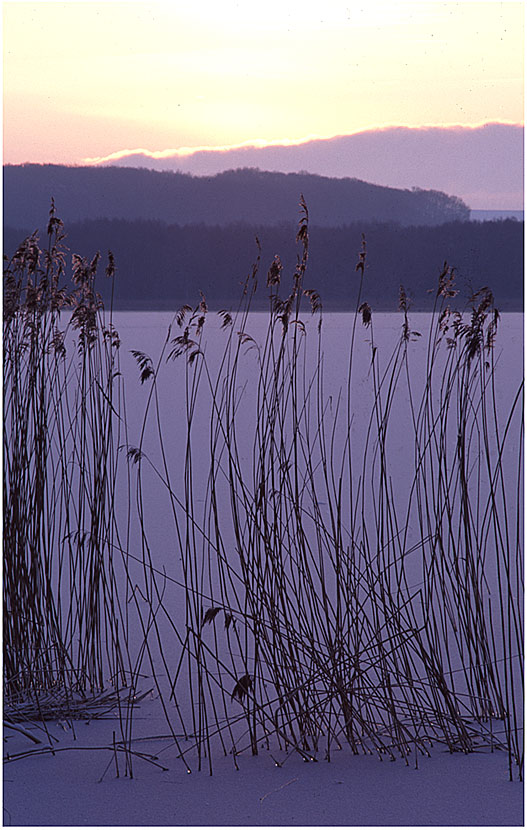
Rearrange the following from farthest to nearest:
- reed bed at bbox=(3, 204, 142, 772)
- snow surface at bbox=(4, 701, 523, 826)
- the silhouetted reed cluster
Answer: reed bed at bbox=(3, 204, 142, 772) < the silhouetted reed cluster < snow surface at bbox=(4, 701, 523, 826)

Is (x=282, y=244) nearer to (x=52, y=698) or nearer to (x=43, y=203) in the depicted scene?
(x=43, y=203)

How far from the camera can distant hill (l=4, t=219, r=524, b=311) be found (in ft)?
5.78

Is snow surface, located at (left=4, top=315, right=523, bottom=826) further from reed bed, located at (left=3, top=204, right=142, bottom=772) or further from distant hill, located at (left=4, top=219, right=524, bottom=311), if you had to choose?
distant hill, located at (left=4, top=219, right=524, bottom=311)

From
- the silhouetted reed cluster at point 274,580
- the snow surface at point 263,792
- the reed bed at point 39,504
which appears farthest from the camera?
the reed bed at point 39,504

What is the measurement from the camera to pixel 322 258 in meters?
2.51

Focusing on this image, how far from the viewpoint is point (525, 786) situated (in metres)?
1.35

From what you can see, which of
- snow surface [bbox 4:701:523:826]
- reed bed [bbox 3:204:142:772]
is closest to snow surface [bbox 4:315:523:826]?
snow surface [bbox 4:701:523:826]

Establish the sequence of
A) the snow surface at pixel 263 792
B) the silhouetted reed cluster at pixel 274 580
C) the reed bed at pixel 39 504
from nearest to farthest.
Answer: the snow surface at pixel 263 792, the silhouetted reed cluster at pixel 274 580, the reed bed at pixel 39 504

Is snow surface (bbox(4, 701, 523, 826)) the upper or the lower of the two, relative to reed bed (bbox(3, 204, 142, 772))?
lower

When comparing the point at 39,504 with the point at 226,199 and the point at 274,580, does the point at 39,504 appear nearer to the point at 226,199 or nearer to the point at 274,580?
the point at 274,580

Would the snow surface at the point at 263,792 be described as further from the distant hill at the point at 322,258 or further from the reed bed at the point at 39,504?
the distant hill at the point at 322,258

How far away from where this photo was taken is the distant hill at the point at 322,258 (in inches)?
69.3

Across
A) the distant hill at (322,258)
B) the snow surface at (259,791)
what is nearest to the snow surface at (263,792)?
the snow surface at (259,791)

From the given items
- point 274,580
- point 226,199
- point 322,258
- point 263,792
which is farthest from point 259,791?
point 226,199
